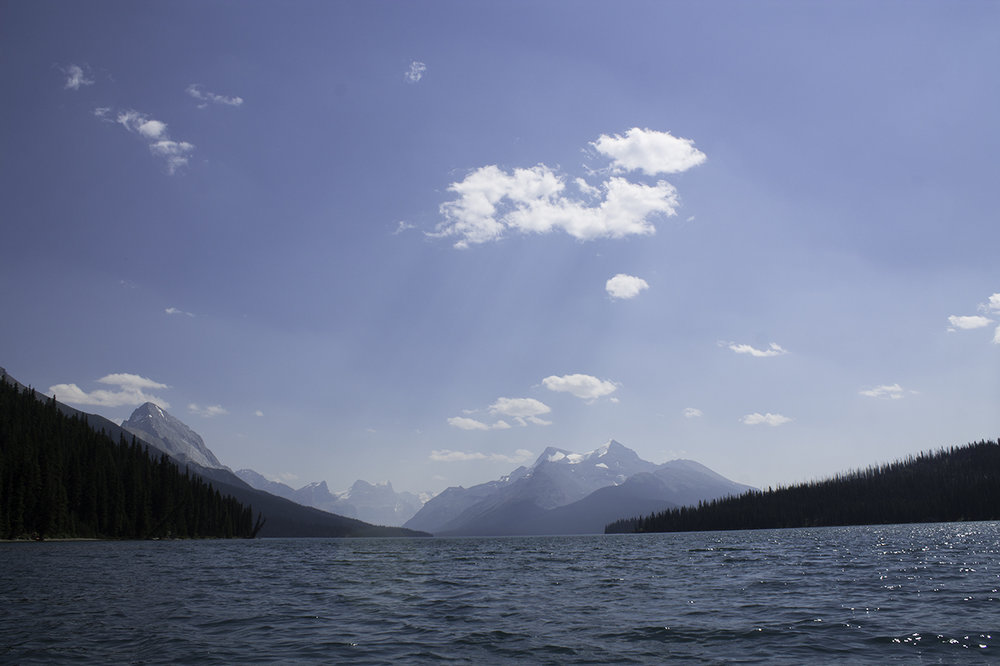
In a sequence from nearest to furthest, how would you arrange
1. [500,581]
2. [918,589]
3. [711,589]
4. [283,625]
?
[283,625]
[918,589]
[711,589]
[500,581]

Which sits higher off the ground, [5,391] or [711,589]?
[5,391]

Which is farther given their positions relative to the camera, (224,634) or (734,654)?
(224,634)

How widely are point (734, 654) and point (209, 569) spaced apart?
56.0 m

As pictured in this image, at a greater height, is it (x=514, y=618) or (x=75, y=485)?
(x=514, y=618)

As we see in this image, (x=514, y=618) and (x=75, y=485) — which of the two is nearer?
(x=514, y=618)

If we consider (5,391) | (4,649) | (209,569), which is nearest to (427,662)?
(4,649)

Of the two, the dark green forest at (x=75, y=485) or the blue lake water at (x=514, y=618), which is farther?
the dark green forest at (x=75, y=485)

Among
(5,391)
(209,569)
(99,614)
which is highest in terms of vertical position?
(5,391)

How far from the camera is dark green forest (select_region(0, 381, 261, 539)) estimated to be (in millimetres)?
121250

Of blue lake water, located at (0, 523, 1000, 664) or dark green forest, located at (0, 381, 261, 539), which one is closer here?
blue lake water, located at (0, 523, 1000, 664)

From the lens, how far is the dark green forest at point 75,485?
4774 inches

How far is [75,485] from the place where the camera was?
148375 mm

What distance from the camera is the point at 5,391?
171 m

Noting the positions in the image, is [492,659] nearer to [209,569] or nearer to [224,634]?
[224,634]
